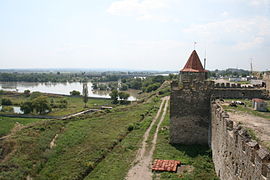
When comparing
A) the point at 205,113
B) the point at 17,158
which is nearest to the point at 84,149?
the point at 17,158

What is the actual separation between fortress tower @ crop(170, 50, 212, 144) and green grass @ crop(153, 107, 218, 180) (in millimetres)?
617

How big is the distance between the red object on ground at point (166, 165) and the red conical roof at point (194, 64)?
10.0m

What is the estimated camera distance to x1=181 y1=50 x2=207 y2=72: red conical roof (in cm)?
1956

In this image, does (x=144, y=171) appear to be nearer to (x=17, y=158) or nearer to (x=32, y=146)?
(x=17, y=158)

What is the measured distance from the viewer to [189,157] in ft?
39.9

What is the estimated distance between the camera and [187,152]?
1275cm

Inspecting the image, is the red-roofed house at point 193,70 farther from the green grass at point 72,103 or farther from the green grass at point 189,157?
the green grass at point 72,103

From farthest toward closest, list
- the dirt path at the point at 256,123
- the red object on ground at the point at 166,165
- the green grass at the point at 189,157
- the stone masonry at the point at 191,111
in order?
the stone masonry at the point at 191,111 < the red object on ground at the point at 166,165 < the green grass at the point at 189,157 < the dirt path at the point at 256,123

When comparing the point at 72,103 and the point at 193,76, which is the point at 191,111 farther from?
the point at 72,103

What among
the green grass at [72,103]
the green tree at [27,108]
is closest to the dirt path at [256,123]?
the green grass at [72,103]

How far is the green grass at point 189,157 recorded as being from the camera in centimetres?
1023

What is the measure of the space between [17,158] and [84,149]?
527 centimetres

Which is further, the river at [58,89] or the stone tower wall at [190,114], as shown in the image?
the river at [58,89]

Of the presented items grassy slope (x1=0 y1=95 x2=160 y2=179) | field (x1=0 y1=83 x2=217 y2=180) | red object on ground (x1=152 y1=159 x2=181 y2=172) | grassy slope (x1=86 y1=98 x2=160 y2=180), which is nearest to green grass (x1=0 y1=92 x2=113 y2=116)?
grassy slope (x1=0 y1=95 x2=160 y2=179)
